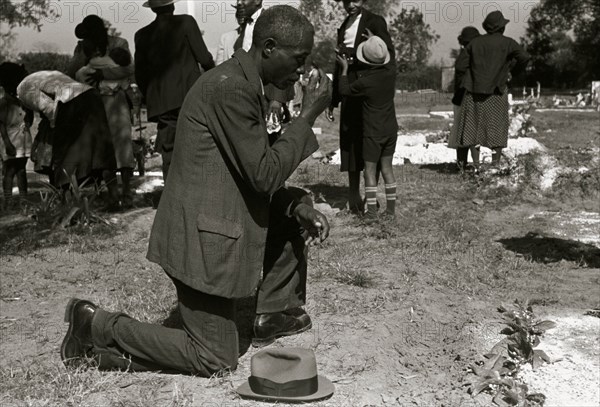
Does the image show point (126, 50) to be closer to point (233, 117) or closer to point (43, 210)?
point (43, 210)

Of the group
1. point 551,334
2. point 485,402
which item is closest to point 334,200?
point 551,334

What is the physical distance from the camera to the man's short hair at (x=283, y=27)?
3.69 meters

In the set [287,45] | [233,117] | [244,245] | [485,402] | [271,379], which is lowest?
[485,402]

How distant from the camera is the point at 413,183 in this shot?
982 cm

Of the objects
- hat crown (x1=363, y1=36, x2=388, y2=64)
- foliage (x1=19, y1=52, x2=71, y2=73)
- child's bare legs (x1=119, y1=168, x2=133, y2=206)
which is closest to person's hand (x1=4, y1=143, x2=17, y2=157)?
child's bare legs (x1=119, y1=168, x2=133, y2=206)

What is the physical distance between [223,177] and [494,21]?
267 inches

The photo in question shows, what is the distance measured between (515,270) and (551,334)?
4.03 feet

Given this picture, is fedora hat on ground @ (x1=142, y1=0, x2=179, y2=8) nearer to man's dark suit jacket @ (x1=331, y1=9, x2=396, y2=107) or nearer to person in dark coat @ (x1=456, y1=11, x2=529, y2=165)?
man's dark suit jacket @ (x1=331, y1=9, x2=396, y2=107)

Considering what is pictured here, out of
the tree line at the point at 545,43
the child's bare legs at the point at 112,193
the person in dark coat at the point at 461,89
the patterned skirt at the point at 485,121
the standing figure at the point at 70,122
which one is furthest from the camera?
the tree line at the point at 545,43

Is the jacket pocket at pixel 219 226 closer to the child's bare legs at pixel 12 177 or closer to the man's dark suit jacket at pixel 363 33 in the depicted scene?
the man's dark suit jacket at pixel 363 33

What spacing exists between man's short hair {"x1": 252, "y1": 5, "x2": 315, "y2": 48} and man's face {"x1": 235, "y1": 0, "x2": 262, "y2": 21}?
3.30 meters

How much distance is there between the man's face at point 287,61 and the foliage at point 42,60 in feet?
83.9

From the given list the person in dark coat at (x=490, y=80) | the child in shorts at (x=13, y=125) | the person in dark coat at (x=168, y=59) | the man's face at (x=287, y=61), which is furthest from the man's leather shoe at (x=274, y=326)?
the person in dark coat at (x=490, y=80)

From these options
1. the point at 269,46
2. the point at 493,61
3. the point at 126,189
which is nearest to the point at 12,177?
the point at 126,189
